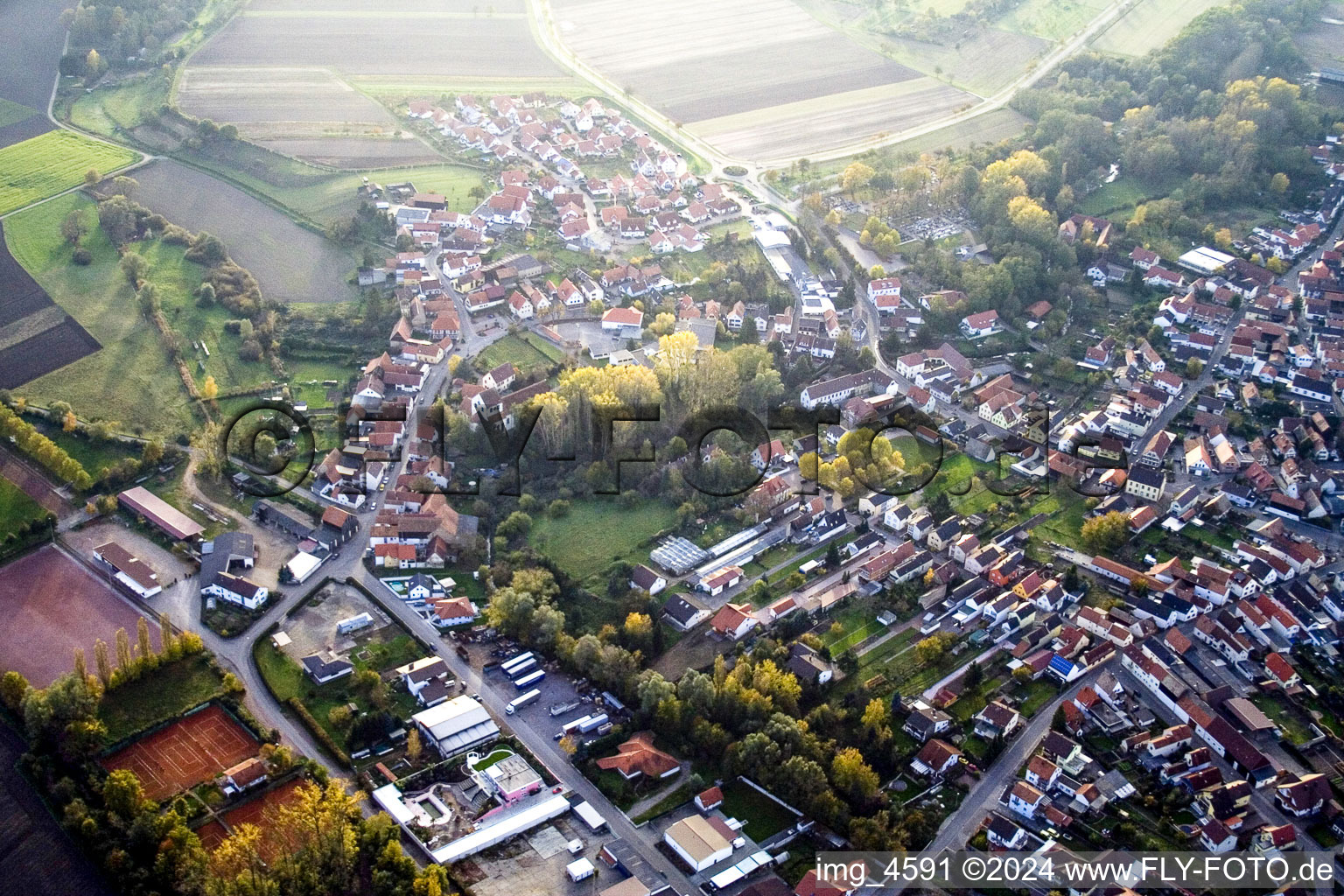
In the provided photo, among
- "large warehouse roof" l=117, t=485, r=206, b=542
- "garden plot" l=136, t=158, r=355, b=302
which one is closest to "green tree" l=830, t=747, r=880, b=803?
"large warehouse roof" l=117, t=485, r=206, b=542

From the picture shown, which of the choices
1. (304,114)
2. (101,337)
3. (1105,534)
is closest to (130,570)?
(101,337)

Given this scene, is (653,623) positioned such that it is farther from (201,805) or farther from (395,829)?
(201,805)

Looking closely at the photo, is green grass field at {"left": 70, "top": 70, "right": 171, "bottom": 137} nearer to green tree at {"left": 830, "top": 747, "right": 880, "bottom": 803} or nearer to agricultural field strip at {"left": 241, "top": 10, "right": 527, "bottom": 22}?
agricultural field strip at {"left": 241, "top": 10, "right": 527, "bottom": 22}

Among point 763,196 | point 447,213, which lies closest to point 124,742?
Answer: point 447,213

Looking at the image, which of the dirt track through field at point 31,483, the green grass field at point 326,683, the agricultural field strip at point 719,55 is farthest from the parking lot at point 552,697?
the agricultural field strip at point 719,55

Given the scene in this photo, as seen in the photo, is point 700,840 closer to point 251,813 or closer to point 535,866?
point 535,866

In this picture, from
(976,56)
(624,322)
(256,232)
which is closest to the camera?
(624,322)
